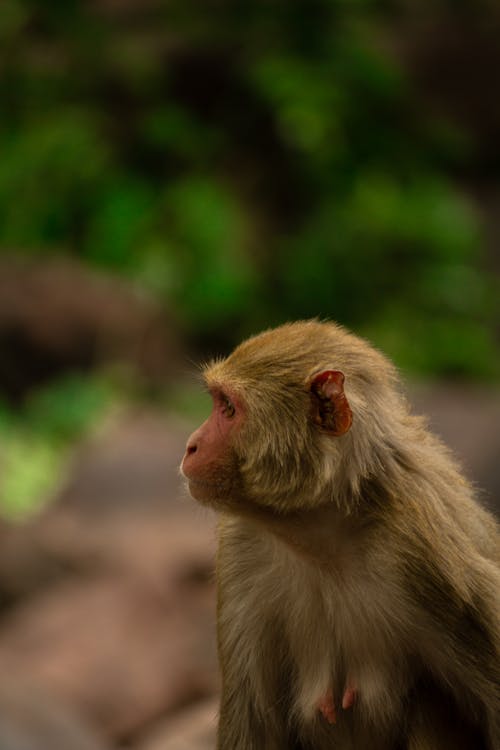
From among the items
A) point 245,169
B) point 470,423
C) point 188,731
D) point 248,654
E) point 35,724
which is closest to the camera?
point 248,654

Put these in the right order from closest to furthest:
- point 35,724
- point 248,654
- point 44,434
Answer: point 248,654 → point 35,724 → point 44,434

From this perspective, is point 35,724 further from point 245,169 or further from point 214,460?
point 245,169

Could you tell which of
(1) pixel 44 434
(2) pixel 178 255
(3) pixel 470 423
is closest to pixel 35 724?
(3) pixel 470 423

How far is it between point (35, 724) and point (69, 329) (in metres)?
6.97

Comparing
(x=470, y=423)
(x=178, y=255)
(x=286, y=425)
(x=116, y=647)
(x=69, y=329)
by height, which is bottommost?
(x=116, y=647)

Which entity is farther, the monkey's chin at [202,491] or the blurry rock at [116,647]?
the blurry rock at [116,647]

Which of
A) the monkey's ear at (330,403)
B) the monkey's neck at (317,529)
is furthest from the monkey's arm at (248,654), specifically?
the monkey's ear at (330,403)

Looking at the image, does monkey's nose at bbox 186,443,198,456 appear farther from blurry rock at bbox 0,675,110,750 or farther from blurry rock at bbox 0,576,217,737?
blurry rock at bbox 0,576,217,737

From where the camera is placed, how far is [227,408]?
11.4 feet

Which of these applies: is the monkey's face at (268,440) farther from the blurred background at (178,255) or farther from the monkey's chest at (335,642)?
the blurred background at (178,255)

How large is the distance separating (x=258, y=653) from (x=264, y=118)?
41.5ft

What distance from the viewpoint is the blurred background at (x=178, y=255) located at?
842 cm

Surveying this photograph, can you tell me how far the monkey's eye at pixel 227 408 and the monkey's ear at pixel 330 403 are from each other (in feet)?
0.72

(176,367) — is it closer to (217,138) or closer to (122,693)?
(217,138)
